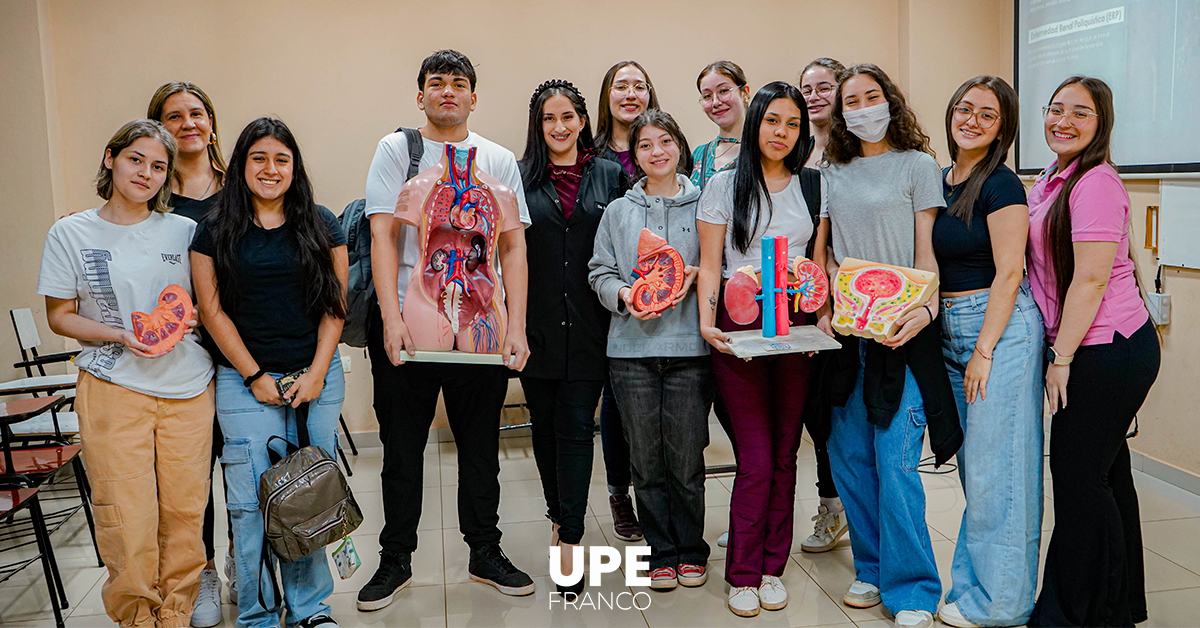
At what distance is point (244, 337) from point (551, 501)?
1.20m

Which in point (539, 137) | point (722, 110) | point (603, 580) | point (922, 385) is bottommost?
point (603, 580)

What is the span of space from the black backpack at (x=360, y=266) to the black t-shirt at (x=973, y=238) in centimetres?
155

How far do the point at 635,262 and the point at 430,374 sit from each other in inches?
28.8

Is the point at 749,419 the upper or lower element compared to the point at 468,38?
Result: lower

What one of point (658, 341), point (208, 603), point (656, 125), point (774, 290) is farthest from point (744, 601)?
point (208, 603)

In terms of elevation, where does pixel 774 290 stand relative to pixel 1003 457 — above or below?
above

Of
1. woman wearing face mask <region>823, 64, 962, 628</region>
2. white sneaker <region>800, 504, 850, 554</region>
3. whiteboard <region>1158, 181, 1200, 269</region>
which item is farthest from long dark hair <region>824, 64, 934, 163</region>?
whiteboard <region>1158, 181, 1200, 269</region>

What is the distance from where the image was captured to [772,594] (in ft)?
8.60

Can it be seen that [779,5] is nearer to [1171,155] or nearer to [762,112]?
[1171,155]

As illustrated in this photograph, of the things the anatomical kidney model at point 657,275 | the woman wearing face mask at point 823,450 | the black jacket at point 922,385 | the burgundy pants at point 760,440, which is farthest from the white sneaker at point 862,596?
the anatomical kidney model at point 657,275

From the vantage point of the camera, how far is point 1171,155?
3537 mm

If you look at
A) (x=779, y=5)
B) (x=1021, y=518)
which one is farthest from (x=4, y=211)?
(x=1021, y=518)

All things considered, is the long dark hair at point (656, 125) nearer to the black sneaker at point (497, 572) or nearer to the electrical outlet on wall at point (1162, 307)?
the black sneaker at point (497, 572)

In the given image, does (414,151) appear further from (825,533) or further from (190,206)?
(825,533)
